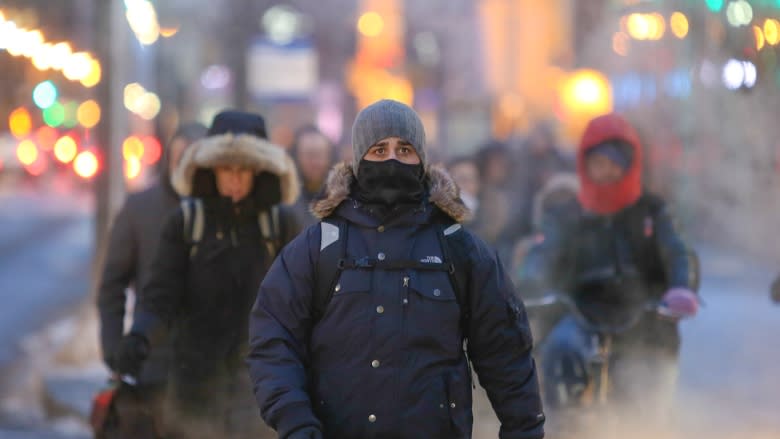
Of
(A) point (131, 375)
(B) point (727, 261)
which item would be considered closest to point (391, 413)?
(A) point (131, 375)

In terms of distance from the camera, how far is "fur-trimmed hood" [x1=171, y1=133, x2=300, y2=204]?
14.1 feet

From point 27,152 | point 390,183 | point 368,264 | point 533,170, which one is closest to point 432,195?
point 390,183

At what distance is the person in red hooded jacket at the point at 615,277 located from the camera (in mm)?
4695

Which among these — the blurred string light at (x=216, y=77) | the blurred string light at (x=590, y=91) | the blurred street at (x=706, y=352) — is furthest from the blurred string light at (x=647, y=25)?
the blurred string light at (x=216, y=77)

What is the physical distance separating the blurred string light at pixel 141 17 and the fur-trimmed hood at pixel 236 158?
517 cm

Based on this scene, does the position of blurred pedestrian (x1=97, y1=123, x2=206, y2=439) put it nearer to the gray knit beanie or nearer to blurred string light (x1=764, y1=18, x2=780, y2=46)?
the gray knit beanie

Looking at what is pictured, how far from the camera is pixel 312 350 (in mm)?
2850

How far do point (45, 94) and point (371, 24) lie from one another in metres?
12.8

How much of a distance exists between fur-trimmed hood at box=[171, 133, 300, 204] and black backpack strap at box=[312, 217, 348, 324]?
4.80 feet

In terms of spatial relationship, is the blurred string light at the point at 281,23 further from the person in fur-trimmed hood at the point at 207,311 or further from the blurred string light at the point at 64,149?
the blurred string light at the point at 64,149

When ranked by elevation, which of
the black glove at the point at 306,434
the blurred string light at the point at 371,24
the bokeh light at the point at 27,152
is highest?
the blurred string light at the point at 371,24

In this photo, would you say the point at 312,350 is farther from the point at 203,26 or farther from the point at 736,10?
the point at 203,26

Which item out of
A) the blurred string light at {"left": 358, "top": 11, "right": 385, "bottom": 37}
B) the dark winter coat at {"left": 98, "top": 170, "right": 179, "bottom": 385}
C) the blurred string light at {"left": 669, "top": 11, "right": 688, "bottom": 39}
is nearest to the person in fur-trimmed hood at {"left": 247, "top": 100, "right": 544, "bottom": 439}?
the dark winter coat at {"left": 98, "top": 170, "right": 179, "bottom": 385}

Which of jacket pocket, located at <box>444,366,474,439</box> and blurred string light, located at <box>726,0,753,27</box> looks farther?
blurred string light, located at <box>726,0,753,27</box>
